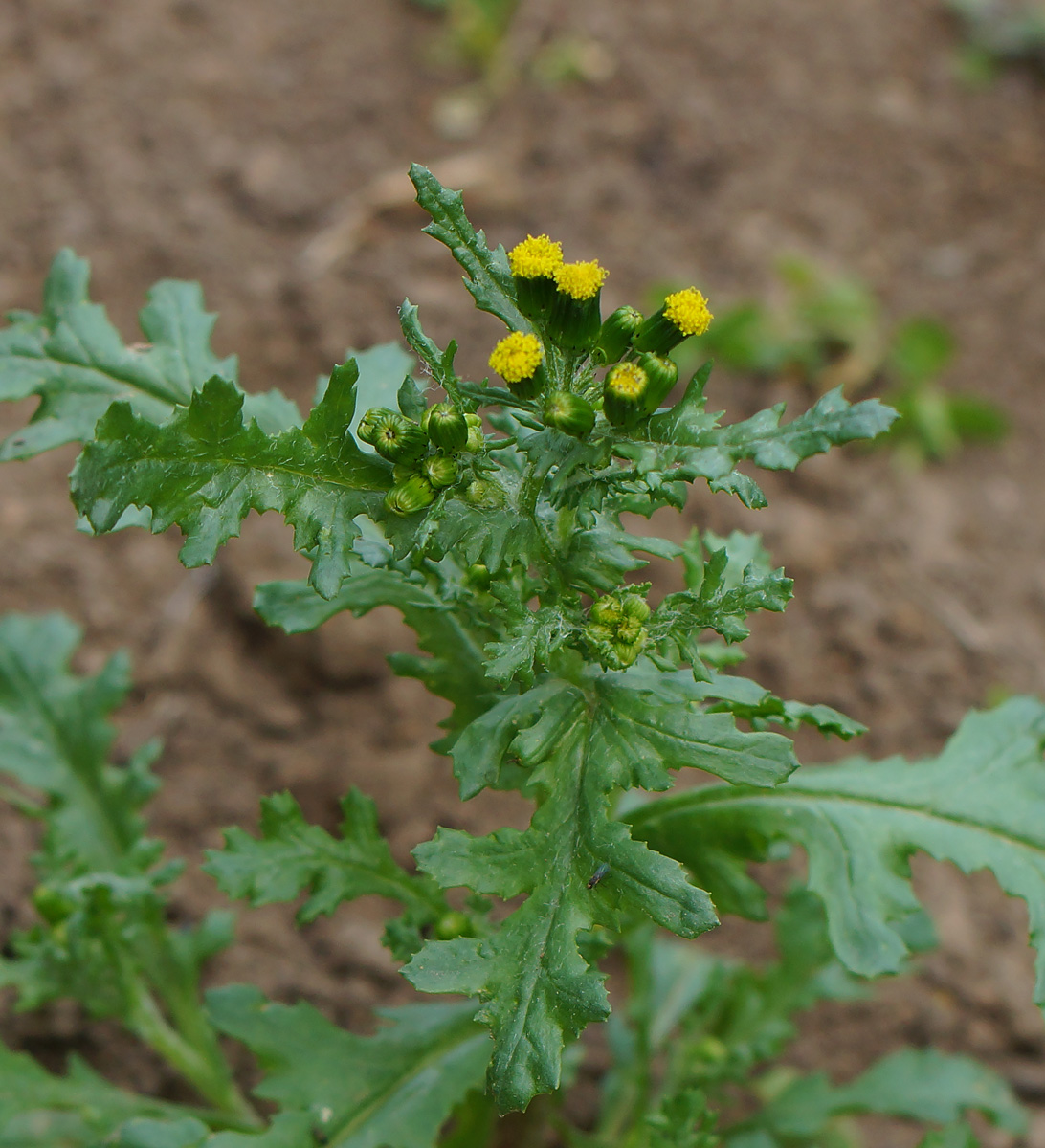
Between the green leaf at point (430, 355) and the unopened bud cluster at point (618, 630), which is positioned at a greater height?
the green leaf at point (430, 355)

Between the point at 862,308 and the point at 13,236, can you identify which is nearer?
the point at 13,236

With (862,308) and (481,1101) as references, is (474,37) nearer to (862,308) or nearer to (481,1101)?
(862,308)

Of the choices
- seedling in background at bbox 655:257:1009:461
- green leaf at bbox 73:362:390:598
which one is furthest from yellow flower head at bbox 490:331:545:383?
seedling in background at bbox 655:257:1009:461

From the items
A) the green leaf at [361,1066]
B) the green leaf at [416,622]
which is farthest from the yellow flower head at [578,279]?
the green leaf at [361,1066]

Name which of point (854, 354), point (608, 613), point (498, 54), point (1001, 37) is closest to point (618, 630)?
point (608, 613)

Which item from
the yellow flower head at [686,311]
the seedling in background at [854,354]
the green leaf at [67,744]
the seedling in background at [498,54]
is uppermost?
the seedling in background at [498,54]

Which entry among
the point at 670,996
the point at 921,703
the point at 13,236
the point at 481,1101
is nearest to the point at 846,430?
the point at 481,1101

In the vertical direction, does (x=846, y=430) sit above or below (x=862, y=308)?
Answer: below

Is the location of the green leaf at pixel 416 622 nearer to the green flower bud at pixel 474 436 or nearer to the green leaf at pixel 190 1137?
the green flower bud at pixel 474 436
